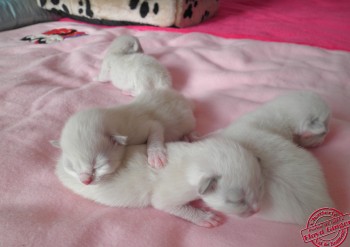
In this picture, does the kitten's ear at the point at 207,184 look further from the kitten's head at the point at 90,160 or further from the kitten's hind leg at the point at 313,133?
the kitten's hind leg at the point at 313,133

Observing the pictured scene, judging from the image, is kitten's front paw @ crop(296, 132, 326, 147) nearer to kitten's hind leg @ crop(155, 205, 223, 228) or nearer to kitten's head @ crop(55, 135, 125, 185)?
kitten's hind leg @ crop(155, 205, 223, 228)

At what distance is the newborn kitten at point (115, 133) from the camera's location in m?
1.00

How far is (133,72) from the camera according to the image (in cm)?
165

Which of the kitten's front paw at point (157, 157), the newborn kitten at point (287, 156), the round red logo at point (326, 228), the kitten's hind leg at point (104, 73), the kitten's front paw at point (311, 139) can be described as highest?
the newborn kitten at point (287, 156)

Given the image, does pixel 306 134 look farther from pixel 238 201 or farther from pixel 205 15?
pixel 205 15

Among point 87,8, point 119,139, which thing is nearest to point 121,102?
point 119,139

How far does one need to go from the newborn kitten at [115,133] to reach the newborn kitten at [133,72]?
0.28 metres

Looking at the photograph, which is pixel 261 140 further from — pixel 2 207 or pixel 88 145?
pixel 2 207

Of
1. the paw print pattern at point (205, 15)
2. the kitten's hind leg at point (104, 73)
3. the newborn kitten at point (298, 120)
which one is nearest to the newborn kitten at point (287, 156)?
the newborn kitten at point (298, 120)

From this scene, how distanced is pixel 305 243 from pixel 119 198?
0.54m

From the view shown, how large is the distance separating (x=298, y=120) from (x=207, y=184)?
542 millimetres

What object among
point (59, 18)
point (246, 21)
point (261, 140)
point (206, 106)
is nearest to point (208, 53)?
point (206, 106)

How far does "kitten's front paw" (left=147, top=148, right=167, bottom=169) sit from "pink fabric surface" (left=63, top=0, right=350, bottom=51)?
1427mm

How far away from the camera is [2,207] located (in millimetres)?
982
